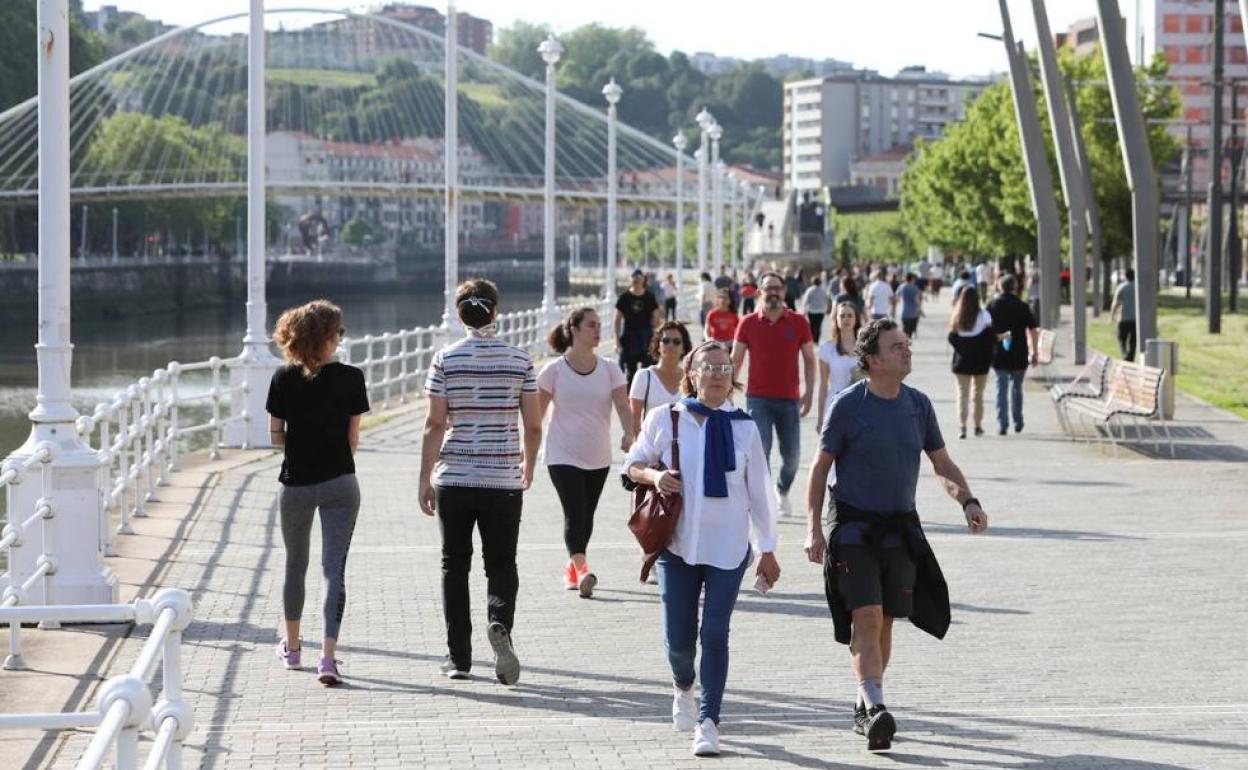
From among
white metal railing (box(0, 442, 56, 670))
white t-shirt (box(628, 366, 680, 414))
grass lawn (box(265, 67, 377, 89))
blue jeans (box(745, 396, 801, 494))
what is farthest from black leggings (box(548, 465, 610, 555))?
grass lawn (box(265, 67, 377, 89))

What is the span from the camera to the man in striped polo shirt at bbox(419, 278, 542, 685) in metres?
10.1

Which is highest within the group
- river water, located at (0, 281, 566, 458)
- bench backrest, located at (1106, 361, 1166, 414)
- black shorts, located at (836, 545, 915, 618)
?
black shorts, located at (836, 545, 915, 618)

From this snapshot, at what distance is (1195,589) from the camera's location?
12.7 meters

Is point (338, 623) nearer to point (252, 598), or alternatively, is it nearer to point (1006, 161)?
point (252, 598)

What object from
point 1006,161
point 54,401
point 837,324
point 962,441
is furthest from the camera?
point 1006,161

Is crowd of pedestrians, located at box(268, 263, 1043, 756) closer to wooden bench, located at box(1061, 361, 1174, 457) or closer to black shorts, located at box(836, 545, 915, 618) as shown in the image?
black shorts, located at box(836, 545, 915, 618)

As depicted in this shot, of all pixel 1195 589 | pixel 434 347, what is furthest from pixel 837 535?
pixel 434 347

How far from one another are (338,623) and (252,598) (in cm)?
257

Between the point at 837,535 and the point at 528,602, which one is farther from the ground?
the point at 837,535

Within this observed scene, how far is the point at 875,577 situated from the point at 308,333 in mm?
2661

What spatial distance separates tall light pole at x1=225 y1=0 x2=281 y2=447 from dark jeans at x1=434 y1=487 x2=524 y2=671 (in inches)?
511

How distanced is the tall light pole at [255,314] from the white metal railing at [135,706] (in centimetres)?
1652

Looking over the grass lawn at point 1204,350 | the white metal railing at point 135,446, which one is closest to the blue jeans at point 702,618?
the white metal railing at point 135,446

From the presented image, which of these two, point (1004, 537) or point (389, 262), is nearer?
point (1004, 537)
